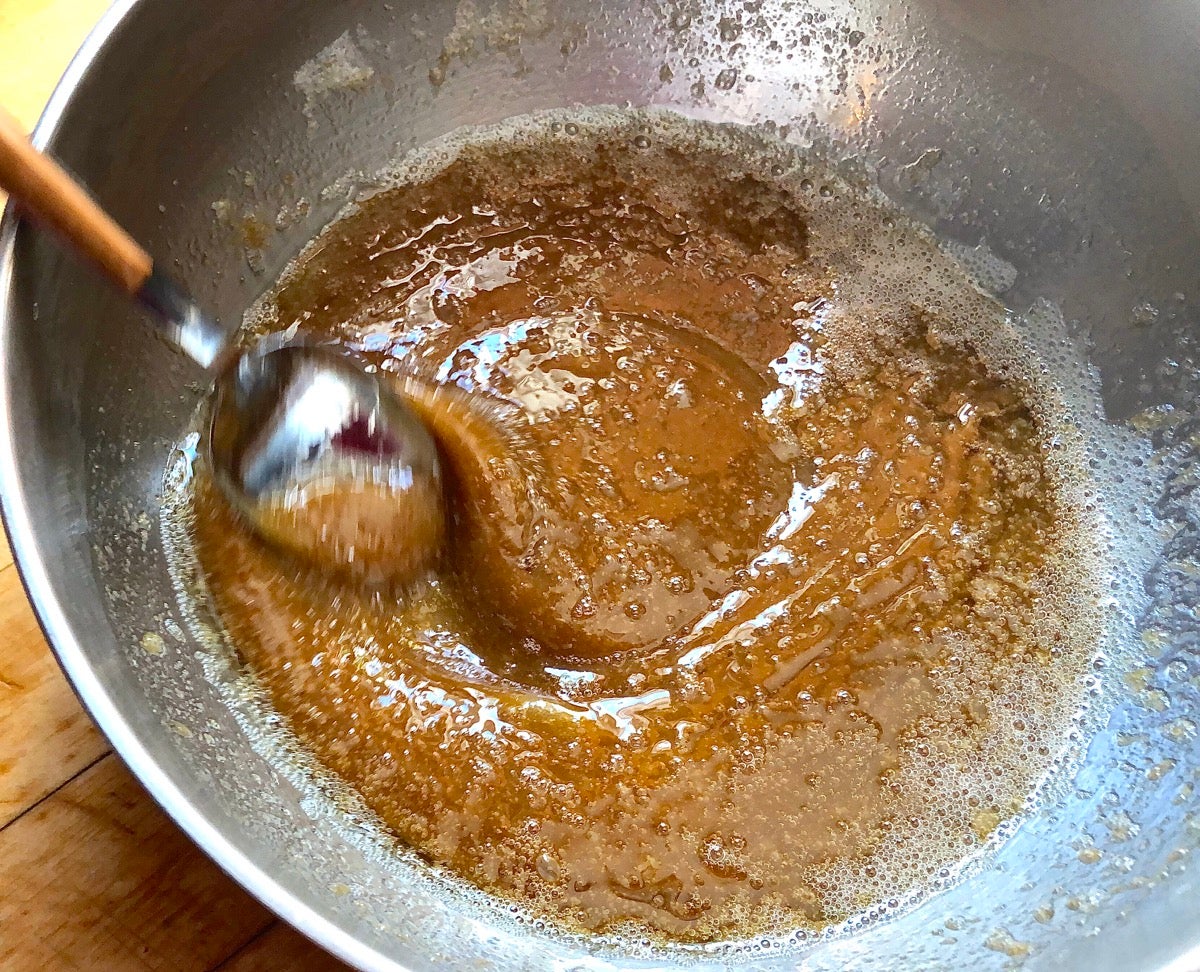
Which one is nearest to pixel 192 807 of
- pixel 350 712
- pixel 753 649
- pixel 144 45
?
pixel 350 712

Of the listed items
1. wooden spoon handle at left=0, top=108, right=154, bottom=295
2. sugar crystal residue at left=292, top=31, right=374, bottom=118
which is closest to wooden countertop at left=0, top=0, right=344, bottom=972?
wooden spoon handle at left=0, top=108, right=154, bottom=295

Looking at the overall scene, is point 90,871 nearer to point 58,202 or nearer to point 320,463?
point 320,463

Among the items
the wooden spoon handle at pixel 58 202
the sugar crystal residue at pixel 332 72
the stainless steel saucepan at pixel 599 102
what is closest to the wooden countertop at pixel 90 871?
the stainless steel saucepan at pixel 599 102

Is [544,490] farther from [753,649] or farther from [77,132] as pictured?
[77,132]

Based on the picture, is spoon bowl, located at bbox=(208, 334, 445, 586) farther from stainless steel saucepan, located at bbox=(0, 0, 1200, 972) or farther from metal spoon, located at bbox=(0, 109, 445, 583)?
stainless steel saucepan, located at bbox=(0, 0, 1200, 972)

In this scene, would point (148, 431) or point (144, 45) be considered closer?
point (144, 45)

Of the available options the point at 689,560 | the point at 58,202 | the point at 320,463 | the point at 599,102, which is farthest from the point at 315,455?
the point at 599,102
